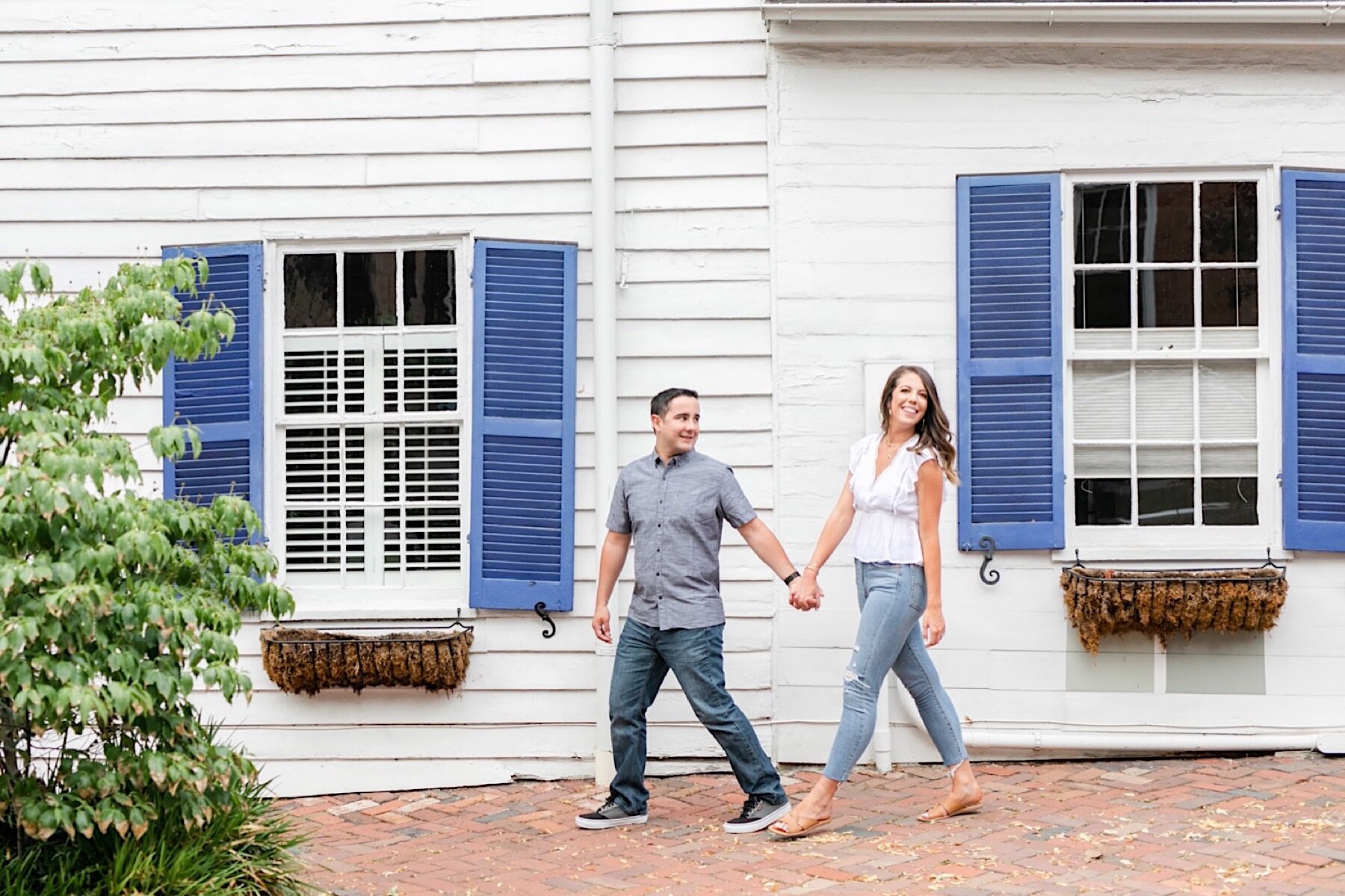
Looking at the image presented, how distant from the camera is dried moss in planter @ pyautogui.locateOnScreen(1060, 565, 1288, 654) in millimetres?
6996

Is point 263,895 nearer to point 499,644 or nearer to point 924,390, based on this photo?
point 499,644

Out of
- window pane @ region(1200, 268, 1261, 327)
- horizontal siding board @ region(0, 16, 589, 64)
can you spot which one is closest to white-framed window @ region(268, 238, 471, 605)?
horizontal siding board @ region(0, 16, 589, 64)

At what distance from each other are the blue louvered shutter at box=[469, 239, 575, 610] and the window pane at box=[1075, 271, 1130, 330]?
2.27 meters

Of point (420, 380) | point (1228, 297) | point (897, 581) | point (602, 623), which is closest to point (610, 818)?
point (602, 623)

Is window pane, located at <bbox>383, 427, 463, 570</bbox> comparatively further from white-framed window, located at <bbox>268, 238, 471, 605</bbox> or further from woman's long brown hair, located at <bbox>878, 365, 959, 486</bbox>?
woman's long brown hair, located at <bbox>878, 365, 959, 486</bbox>

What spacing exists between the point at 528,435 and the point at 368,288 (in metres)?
1.04

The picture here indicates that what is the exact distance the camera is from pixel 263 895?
5.01 meters

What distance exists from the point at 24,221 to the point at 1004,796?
5063 millimetres

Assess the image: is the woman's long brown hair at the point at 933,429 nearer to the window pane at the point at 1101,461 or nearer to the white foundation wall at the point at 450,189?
the white foundation wall at the point at 450,189

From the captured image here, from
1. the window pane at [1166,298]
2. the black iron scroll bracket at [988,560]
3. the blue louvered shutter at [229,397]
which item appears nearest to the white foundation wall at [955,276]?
the black iron scroll bracket at [988,560]

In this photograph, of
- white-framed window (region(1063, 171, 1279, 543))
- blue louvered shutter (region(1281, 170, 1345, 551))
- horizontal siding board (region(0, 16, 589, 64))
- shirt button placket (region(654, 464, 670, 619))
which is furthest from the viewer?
horizontal siding board (region(0, 16, 589, 64))

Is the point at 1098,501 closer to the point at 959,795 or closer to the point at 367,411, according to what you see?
the point at 959,795

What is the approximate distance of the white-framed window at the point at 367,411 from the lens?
7469 mm

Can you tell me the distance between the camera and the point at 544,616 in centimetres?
729
